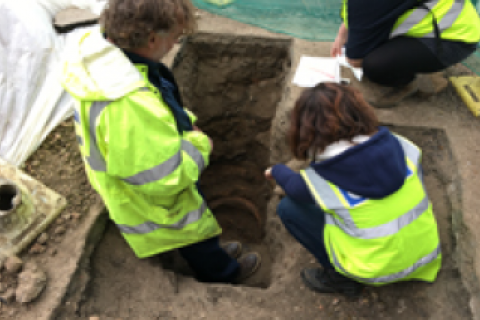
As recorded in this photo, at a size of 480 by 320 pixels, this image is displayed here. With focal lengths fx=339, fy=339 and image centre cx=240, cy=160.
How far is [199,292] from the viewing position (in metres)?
2.04

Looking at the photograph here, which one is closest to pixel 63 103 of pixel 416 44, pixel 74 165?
pixel 74 165

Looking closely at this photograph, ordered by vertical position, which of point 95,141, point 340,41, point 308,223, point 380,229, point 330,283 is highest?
point 95,141

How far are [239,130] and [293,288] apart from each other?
1985mm

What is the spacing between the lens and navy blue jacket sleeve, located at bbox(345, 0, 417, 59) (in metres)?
2.06

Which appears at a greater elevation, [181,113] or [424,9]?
[424,9]

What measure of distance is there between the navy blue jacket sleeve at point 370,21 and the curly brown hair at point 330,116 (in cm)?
95

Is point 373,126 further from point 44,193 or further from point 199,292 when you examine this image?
point 44,193

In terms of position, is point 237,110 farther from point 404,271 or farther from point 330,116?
point 404,271

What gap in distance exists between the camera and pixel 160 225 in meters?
1.77

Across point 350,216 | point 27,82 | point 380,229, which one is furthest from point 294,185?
point 27,82

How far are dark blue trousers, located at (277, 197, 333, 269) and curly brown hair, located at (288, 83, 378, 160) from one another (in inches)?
18.6

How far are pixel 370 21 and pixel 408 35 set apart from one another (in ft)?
1.04

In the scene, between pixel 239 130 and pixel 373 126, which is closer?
pixel 373 126

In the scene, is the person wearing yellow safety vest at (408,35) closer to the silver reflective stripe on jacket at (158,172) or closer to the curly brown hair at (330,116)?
the curly brown hair at (330,116)
